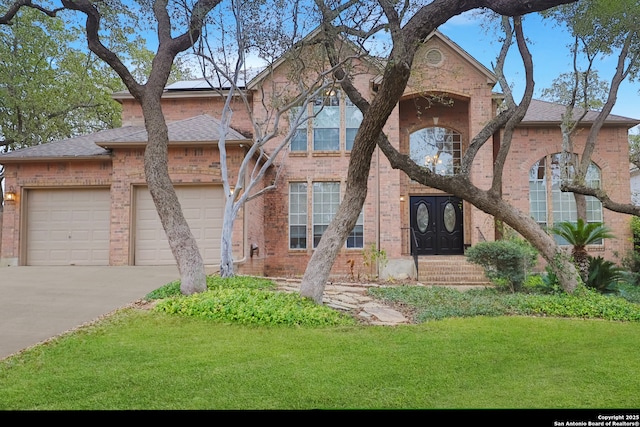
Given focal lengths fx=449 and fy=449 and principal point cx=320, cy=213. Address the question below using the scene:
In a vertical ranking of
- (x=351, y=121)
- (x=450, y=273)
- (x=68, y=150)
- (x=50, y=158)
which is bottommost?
(x=450, y=273)

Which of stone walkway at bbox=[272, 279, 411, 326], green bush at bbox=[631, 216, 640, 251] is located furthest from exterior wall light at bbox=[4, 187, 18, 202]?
green bush at bbox=[631, 216, 640, 251]

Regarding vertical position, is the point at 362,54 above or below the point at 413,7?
below

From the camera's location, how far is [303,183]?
14438 mm

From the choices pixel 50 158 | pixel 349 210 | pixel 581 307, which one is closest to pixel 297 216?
pixel 349 210

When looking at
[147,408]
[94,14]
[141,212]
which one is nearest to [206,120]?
[141,212]

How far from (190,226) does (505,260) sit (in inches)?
314

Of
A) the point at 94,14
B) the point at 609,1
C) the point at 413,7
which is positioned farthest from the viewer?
the point at 609,1

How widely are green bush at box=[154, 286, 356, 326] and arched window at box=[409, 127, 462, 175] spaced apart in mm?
9930

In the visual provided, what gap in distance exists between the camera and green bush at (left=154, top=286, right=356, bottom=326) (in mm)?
6156

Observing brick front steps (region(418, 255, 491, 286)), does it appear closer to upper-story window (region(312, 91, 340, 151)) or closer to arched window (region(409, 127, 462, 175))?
arched window (region(409, 127, 462, 175))

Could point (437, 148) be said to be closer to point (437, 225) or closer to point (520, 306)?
point (437, 225)

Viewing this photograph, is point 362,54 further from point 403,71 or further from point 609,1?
point 609,1

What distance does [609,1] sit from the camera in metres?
9.62
